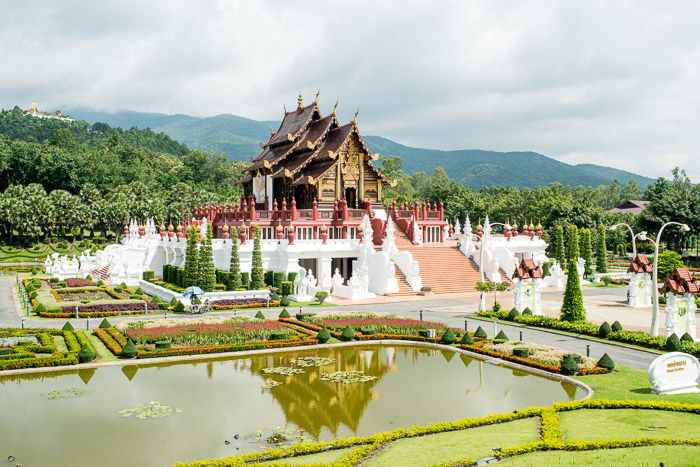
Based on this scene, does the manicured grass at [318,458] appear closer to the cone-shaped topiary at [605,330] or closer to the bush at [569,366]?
the bush at [569,366]

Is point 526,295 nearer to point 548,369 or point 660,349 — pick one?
point 660,349

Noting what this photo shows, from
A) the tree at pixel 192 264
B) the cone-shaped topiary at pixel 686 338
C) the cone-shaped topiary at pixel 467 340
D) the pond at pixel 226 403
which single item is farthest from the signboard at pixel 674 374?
the tree at pixel 192 264

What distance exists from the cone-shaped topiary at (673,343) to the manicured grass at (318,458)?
1742cm

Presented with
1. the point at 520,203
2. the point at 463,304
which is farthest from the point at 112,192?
the point at 463,304

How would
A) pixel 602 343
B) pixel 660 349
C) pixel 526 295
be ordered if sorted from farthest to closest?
pixel 526 295 → pixel 602 343 → pixel 660 349

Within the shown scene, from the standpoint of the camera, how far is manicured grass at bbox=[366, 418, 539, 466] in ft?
52.3

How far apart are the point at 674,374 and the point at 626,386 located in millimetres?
1635

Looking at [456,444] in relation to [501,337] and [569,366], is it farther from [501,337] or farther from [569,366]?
[501,337]

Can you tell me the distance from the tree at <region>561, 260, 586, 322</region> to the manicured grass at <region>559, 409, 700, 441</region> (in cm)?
1467

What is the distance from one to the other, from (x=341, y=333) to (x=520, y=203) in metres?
76.6

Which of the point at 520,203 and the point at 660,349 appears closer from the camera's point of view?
the point at 660,349

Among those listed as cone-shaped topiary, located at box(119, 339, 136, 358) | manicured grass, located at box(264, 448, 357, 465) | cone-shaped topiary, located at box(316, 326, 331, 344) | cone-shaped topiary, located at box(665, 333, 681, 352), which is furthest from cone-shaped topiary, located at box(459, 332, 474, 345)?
cone-shaped topiary, located at box(119, 339, 136, 358)

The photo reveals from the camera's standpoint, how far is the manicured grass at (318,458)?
52.0 ft

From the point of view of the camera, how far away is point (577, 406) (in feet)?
66.0
